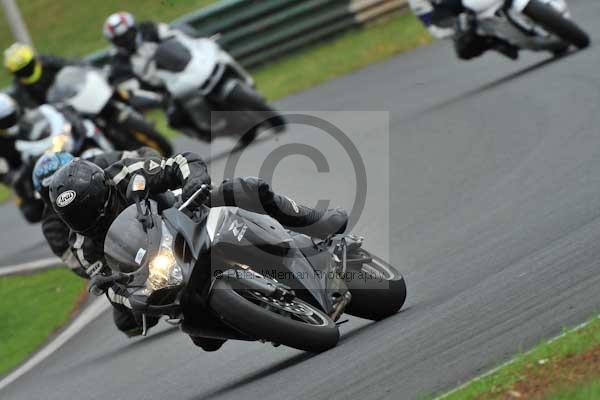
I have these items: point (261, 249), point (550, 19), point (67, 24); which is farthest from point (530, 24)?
point (67, 24)

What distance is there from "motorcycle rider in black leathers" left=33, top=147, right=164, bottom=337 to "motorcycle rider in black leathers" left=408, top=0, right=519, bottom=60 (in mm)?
5394

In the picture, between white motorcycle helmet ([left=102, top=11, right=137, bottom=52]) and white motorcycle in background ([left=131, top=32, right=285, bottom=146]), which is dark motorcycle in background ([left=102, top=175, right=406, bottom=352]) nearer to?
white motorcycle in background ([left=131, top=32, right=285, bottom=146])

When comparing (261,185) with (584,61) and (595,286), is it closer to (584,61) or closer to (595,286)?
(595,286)

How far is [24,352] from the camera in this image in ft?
33.5

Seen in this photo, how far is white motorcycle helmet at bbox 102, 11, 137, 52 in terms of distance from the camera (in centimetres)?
1498

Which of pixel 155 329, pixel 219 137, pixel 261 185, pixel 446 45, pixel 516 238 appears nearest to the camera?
pixel 261 185

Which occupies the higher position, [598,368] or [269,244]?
[598,368]

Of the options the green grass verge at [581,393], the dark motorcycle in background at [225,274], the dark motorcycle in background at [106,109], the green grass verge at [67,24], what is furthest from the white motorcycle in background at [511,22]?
the green grass verge at [67,24]

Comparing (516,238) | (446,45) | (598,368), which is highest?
(598,368)

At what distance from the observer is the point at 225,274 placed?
20.4 ft

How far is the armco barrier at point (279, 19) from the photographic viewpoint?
1889 centimetres

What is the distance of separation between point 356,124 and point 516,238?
20.2 feet

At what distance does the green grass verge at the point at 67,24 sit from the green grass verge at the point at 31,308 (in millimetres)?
9566

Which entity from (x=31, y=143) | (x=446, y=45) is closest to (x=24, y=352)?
(x=31, y=143)
